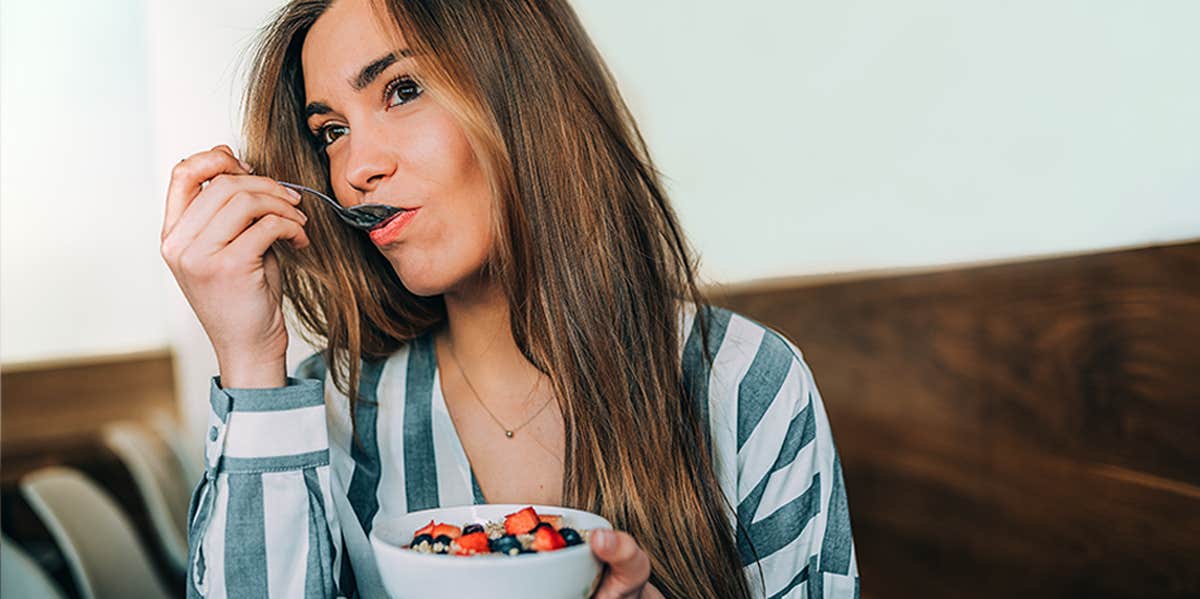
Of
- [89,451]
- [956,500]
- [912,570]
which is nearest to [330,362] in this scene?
[956,500]

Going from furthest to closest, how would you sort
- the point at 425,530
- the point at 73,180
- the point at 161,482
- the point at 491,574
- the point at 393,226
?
the point at 73,180 → the point at 161,482 → the point at 393,226 → the point at 425,530 → the point at 491,574

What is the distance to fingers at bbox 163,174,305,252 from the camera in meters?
0.90

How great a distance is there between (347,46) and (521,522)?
0.55 meters

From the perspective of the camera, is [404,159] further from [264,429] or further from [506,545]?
[506,545]

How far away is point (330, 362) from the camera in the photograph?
3.82 feet

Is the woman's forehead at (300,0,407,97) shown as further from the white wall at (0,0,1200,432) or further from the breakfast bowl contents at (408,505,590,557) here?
the breakfast bowl contents at (408,505,590,557)

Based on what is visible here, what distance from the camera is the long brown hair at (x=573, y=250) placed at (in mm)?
1007

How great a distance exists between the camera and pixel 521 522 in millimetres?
750

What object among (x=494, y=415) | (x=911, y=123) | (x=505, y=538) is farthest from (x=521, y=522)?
(x=911, y=123)

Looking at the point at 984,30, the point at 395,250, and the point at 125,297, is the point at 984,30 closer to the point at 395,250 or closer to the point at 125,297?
the point at 395,250

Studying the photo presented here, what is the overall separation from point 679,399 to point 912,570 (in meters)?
0.97

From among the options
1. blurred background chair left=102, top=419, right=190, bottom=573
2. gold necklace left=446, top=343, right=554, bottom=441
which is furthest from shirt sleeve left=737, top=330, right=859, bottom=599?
blurred background chair left=102, top=419, right=190, bottom=573

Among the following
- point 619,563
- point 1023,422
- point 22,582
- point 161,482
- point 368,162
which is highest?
point 368,162

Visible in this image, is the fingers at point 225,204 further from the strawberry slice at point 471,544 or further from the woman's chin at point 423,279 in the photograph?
the strawberry slice at point 471,544
